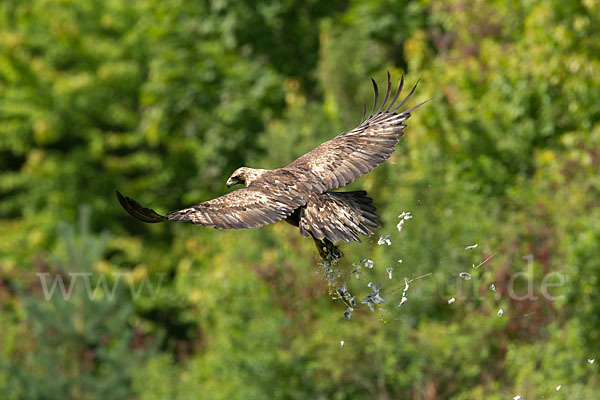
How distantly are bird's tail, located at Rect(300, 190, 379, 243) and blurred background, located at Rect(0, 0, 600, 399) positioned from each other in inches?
45.2

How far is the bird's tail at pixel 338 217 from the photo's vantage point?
629 centimetres

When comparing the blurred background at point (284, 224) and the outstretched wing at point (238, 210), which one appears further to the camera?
the blurred background at point (284, 224)

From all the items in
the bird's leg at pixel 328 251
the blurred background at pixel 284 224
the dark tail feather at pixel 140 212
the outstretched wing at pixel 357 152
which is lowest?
the dark tail feather at pixel 140 212

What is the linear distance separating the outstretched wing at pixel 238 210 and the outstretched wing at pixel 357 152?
441 millimetres

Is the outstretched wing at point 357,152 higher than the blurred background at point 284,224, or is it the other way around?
the blurred background at point 284,224

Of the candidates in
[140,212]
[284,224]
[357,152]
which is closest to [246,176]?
[357,152]

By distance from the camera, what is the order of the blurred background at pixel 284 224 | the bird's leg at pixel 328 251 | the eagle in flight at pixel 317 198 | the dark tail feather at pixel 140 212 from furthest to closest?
the blurred background at pixel 284 224, the bird's leg at pixel 328 251, the eagle in flight at pixel 317 198, the dark tail feather at pixel 140 212

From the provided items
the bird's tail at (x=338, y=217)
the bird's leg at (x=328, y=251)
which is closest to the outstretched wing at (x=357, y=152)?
the bird's tail at (x=338, y=217)

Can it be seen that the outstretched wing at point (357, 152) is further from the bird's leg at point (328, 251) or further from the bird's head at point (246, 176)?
the bird's leg at point (328, 251)

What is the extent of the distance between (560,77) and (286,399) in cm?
491

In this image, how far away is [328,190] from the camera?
682cm

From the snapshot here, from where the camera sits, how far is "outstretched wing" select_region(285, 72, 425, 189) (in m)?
6.91

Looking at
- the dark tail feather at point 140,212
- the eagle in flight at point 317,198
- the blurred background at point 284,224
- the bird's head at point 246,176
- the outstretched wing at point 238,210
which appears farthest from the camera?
the blurred background at point 284,224

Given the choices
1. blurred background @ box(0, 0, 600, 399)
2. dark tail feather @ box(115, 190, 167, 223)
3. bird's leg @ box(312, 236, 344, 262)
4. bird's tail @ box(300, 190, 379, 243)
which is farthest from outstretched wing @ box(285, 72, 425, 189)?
dark tail feather @ box(115, 190, 167, 223)
